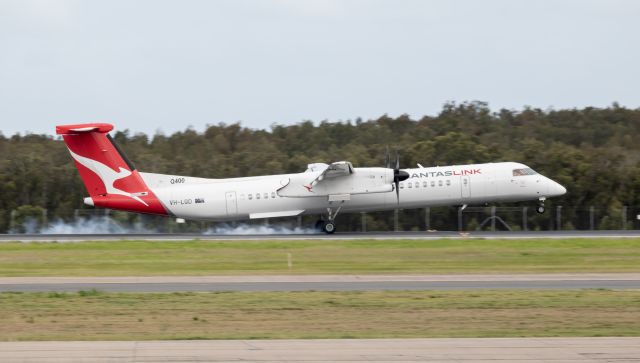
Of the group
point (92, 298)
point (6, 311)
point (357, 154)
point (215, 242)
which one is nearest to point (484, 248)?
point (215, 242)

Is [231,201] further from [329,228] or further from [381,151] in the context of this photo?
[381,151]

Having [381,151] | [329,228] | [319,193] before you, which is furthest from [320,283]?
[381,151]

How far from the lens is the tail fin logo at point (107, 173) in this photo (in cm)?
3897

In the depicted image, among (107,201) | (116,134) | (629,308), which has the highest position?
(116,134)

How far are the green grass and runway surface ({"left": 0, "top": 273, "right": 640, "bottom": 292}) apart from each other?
174 cm

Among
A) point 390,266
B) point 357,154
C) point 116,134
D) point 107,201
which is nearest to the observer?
point 390,266

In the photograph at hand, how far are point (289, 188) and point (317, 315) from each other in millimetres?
22274

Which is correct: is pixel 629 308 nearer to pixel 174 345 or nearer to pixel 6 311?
pixel 174 345

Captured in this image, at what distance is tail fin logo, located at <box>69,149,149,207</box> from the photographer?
38969 mm

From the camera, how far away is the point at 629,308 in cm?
1861

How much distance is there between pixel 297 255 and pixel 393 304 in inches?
502

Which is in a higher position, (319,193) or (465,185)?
(465,185)

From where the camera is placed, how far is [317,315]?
18.0 meters

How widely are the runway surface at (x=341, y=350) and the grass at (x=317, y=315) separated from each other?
959mm
